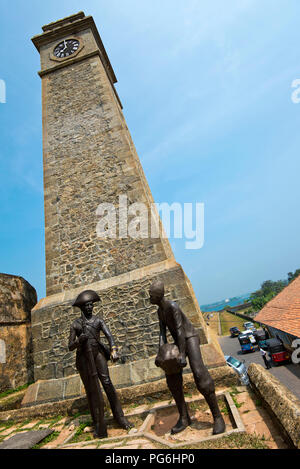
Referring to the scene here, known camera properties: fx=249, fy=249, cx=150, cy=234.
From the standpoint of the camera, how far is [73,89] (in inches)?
367

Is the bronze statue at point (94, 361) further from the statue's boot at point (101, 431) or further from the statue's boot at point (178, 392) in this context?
the statue's boot at point (178, 392)

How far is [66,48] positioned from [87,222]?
8230 millimetres

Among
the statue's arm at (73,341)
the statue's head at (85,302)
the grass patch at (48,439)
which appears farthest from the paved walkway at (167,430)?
the statue's head at (85,302)

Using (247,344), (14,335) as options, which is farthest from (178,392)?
(247,344)

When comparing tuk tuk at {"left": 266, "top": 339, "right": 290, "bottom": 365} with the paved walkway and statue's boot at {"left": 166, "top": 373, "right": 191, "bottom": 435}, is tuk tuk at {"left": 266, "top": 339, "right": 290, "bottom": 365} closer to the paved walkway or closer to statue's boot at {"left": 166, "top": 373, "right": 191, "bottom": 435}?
the paved walkway

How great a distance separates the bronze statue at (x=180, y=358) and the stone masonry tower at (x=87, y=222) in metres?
1.79

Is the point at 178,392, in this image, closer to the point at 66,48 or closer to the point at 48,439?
the point at 48,439

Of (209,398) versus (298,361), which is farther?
(298,361)

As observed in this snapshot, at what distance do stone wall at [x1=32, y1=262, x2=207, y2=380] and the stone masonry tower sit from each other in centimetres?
2

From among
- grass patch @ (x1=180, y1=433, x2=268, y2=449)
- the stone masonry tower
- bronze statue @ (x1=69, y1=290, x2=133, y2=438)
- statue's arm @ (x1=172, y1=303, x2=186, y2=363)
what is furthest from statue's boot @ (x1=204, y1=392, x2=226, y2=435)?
the stone masonry tower

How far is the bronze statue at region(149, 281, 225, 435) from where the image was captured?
3.05m
